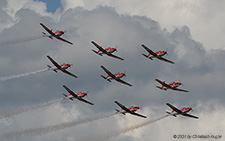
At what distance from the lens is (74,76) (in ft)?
493

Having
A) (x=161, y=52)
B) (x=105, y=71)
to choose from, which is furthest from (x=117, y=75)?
(x=161, y=52)

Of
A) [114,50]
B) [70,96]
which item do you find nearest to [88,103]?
[70,96]

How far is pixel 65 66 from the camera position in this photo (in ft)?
491

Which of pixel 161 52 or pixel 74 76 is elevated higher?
pixel 161 52

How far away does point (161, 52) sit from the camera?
156 metres

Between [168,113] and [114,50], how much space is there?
22.1m

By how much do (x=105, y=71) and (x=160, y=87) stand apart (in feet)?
57.6

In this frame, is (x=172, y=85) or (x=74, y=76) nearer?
(x=74, y=76)

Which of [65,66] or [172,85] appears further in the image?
[172,85]

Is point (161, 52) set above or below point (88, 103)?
above

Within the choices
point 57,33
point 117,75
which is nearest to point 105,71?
point 117,75

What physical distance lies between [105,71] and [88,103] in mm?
10824

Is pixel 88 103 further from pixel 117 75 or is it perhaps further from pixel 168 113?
pixel 168 113

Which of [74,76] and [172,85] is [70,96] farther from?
[172,85]
